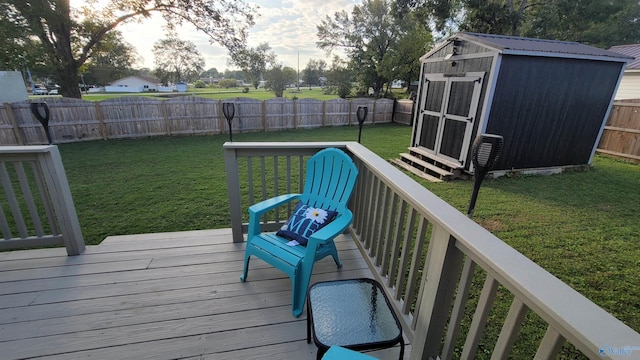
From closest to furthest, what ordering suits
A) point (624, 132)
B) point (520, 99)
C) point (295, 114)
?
point (520, 99) < point (624, 132) < point (295, 114)

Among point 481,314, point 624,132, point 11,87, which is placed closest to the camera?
point 481,314

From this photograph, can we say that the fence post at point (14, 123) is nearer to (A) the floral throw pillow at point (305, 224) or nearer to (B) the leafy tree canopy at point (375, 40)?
(A) the floral throw pillow at point (305, 224)

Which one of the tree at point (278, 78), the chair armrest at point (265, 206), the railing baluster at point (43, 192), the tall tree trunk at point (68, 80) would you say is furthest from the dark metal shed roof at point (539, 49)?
the tree at point (278, 78)

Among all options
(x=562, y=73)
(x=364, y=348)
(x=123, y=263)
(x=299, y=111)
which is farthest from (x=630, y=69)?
(x=123, y=263)

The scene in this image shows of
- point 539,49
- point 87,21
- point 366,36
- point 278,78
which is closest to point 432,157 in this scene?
point 539,49

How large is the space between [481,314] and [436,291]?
194 millimetres

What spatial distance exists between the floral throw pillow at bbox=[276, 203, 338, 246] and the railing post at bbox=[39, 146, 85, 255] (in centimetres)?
160

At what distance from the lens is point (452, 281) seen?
109 centimetres

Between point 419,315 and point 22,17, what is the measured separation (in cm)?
1115

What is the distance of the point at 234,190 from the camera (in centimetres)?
229

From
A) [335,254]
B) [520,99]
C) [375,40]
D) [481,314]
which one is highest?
[375,40]

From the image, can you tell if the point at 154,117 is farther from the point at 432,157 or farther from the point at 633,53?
the point at 633,53

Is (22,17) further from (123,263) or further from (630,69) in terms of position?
(630,69)

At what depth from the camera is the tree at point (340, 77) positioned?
20.4 metres
